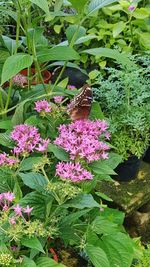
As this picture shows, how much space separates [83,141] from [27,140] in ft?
0.59

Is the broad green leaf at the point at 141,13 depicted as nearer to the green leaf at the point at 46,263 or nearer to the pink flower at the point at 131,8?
the pink flower at the point at 131,8

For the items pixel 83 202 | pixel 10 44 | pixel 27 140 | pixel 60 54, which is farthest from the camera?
pixel 10 44

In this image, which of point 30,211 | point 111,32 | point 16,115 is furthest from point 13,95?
point 111,32

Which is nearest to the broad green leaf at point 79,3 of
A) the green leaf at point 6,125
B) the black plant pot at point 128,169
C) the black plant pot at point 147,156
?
the green leaf at point 6,125

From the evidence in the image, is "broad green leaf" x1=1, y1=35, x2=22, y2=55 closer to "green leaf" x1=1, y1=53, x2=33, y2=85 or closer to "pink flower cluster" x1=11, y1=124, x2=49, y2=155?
"green leaf" x1=1, y1=53, x2=33, y2=85

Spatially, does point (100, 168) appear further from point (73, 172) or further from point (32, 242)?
point (32, 242)

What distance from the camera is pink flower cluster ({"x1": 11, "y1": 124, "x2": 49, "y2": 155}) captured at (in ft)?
4.77

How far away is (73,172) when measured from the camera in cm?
136

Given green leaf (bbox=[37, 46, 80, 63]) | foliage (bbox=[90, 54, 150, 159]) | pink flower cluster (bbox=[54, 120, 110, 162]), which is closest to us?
pink flower cluster (bbox=[54, 120, 110, 162])

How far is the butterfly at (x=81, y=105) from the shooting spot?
5.09ft

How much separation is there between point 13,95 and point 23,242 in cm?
86

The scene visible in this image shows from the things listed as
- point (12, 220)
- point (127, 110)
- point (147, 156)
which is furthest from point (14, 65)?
point (147, 156)

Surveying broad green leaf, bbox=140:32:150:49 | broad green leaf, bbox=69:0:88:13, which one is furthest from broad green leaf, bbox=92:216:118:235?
broad green leaf, bbox=140:32:150:49

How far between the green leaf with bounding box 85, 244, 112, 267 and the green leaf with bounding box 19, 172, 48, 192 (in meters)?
0.24
